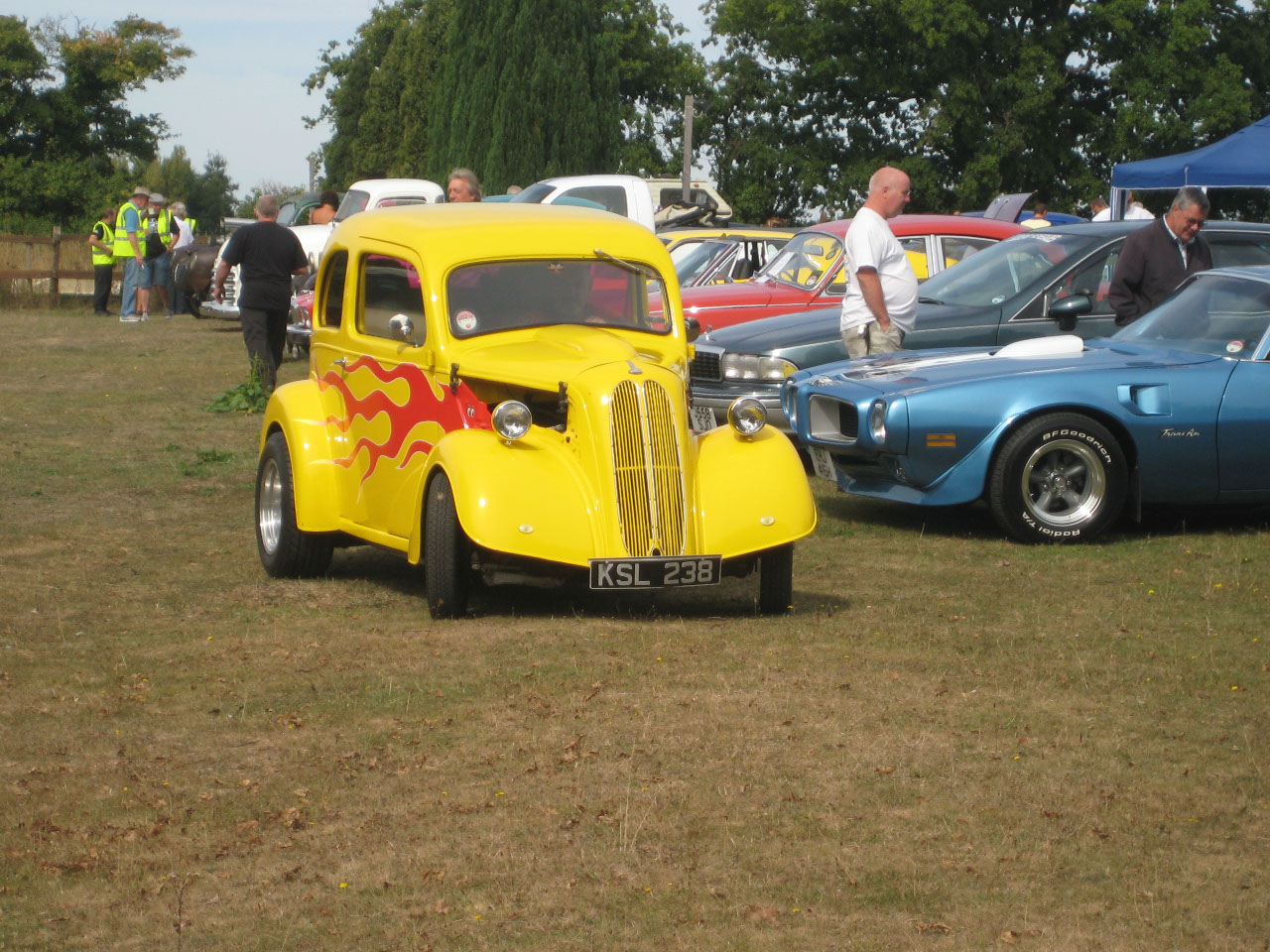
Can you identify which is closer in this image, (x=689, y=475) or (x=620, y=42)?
(x=689, y=475)

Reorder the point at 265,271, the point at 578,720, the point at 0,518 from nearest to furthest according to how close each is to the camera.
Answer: the point at 578,720, the point at 0,518, the point at 265,271

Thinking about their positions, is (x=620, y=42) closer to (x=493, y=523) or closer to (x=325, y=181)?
(x=325, y=181)

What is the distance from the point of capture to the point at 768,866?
14.5 feet

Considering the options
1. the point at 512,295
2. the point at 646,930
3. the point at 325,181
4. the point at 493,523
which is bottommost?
the point at 646,930

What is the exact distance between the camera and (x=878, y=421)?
9.31 m

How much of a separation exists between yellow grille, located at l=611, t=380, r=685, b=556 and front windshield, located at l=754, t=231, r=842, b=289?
7048 mm

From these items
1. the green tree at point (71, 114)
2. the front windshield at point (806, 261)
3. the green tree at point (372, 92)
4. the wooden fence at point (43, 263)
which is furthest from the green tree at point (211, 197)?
the front windshield at point (806, 261)

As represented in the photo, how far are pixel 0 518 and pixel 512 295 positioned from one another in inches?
152

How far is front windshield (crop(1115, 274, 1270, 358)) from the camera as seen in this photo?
31.4 feet

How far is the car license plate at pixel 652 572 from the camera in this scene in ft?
23.1

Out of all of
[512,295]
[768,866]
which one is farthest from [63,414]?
[768,866]

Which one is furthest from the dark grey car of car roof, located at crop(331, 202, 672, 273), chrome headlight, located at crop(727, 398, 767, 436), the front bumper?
the front bumper

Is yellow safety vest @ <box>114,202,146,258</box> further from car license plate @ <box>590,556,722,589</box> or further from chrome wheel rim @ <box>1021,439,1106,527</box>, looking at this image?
car license plate @ <box>590,556,722,589</box>

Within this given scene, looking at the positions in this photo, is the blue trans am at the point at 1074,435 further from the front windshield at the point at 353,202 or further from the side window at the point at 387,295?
the front windshield at the point at 353,202
